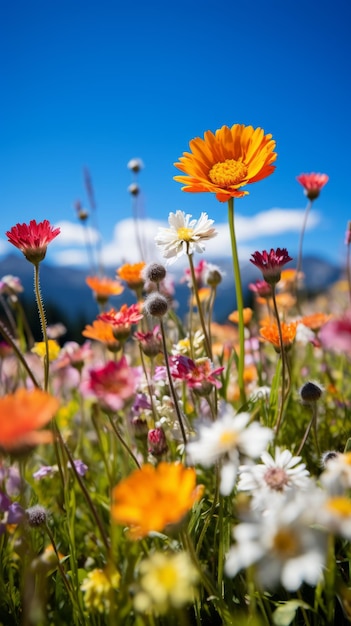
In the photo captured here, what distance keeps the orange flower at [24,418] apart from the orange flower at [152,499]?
110mm

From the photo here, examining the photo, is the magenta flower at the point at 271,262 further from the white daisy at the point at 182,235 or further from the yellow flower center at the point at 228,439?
the yellow flower center at the point at 228,439

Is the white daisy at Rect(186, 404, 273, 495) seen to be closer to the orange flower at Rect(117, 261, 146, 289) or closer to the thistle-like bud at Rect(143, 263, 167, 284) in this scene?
the thistle-like bud at Rect(143, 263, 167, 284)

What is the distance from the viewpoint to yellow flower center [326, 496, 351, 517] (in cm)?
51

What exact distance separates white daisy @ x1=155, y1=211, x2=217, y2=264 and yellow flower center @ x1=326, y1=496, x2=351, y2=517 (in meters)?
0.66

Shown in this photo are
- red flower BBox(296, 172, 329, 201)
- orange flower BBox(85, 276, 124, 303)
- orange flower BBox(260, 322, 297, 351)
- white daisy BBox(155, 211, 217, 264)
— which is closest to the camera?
white daisy BBox(155, 211, 217, 264)

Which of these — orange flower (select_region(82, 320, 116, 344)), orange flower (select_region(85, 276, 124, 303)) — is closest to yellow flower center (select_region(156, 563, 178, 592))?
orange flower (select_region(82, 320, 116, 344))

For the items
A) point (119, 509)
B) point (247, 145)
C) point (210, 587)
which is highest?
point (247, 145)

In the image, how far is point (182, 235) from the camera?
1127mm

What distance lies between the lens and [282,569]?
0.52m

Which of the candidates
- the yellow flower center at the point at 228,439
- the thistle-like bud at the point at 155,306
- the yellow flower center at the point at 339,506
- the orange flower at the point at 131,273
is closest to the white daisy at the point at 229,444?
the yellow flower center at the point at 228,439

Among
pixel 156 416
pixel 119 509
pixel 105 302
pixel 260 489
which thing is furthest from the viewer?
pixel 105 302

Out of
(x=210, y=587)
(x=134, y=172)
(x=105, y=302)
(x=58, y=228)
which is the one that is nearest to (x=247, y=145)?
(x=58, y=228)

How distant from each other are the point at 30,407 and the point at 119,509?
154mm

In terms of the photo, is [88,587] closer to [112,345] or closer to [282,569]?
[282,569]
